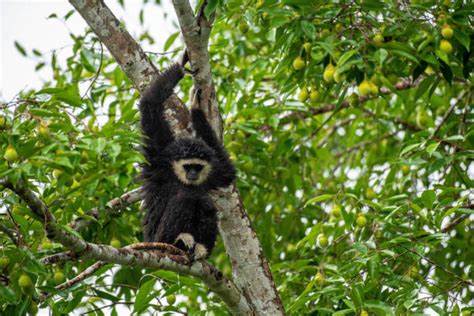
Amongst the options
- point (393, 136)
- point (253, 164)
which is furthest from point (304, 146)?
point (393, 136)

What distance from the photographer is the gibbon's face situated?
7.79 meters

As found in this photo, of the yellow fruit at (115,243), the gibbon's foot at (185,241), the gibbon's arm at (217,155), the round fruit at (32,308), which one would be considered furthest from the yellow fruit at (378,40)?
the yellow fruit at (115,243)

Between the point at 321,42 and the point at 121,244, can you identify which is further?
the point at 121,244

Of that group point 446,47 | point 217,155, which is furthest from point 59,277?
point 446,47

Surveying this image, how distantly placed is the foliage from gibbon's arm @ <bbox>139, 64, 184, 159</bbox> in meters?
0.22

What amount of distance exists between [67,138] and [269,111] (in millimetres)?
4284

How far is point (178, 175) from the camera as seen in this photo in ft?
25.6

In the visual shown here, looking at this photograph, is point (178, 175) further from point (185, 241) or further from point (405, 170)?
point (405, 170)

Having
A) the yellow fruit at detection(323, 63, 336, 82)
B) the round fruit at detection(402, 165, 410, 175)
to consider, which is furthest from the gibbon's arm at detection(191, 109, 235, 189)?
the round fruit at detection(402, 165, 410, 175)

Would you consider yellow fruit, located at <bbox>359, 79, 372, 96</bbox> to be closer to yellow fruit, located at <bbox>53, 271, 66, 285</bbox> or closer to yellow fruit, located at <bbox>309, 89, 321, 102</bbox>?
yellow fruit, located at <bbox>309, 89, 321, 102</bbox>

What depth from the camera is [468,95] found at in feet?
29.3

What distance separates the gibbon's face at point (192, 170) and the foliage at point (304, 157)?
0.50 metres

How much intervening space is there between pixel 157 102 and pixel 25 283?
2.72 meters

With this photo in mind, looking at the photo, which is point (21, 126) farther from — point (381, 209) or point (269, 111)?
point (269, 111)
